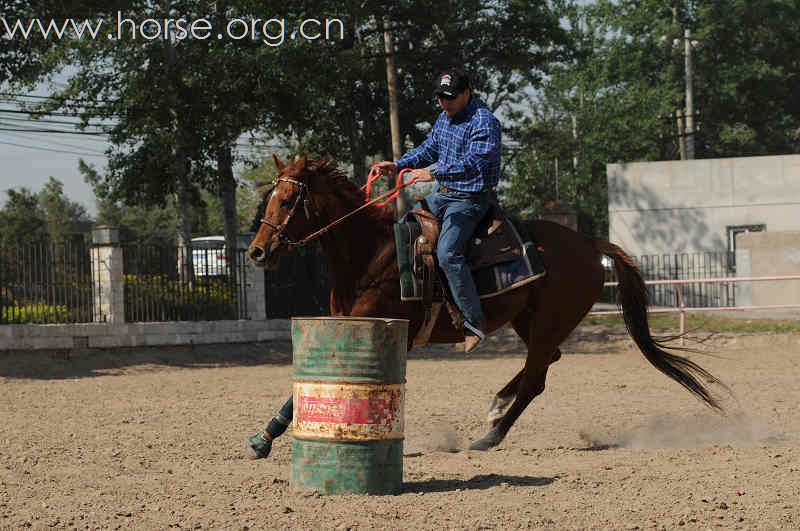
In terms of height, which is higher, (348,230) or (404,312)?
(348,230)

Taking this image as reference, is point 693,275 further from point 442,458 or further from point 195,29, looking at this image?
point 442,458

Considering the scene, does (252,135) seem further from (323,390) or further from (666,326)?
(323,390)

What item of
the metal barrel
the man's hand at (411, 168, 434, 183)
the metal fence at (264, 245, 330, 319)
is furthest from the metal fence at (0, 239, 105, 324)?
the metal barrel

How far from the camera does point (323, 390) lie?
589cm

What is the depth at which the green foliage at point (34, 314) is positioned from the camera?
17.8 meters

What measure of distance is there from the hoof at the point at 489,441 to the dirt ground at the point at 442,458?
0.63ft

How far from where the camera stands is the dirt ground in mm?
5367

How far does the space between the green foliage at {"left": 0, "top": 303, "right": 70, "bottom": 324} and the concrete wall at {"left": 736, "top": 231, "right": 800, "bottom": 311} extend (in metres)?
15.5

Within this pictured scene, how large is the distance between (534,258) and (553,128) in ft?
164

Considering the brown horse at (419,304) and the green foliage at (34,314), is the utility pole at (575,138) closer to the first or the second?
the green foliage at (34,314)

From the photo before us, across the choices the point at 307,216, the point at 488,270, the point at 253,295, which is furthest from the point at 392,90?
the point at 307,216

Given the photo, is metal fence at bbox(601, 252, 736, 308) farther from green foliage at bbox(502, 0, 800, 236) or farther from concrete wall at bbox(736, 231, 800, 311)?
green foliage at bbox(502, 0, 800, 236)

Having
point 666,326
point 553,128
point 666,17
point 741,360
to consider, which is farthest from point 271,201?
point 553,128

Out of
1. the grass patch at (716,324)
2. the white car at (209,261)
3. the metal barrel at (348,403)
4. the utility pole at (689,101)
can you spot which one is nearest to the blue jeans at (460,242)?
the metal barrel at (348,403)
